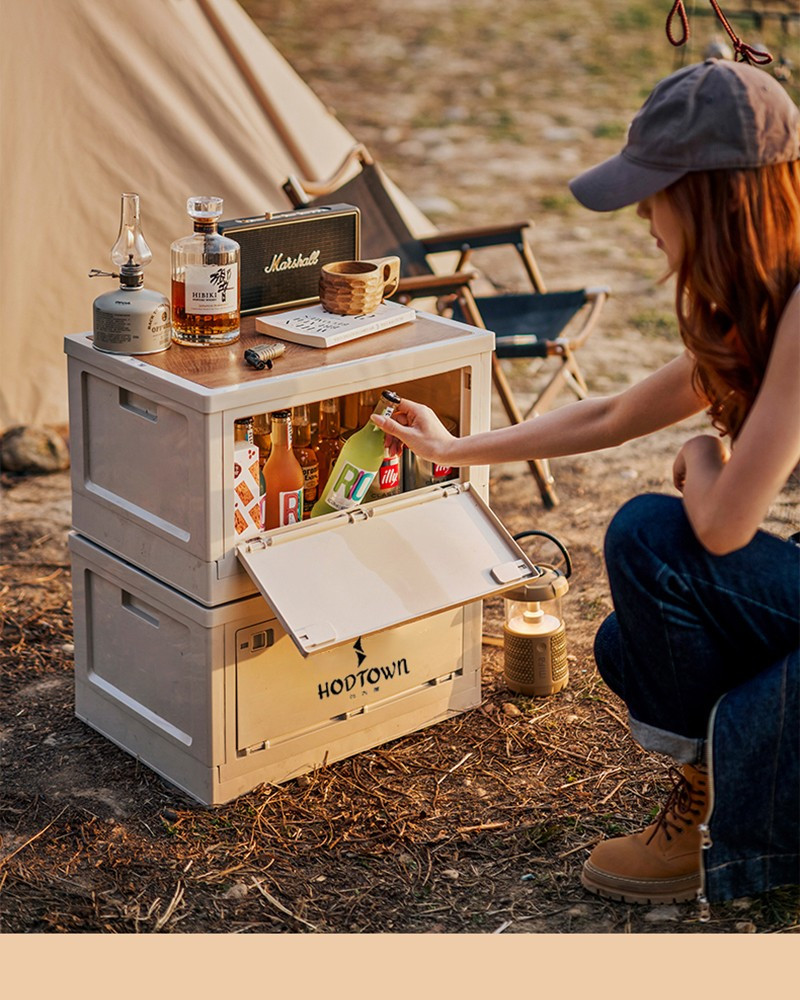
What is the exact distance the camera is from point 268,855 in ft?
9.57

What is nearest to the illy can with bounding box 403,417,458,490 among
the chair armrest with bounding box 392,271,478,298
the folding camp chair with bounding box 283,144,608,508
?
the folding camp chair with bounding box 283,144,608,508

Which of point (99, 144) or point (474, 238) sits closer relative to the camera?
point (99, 144)

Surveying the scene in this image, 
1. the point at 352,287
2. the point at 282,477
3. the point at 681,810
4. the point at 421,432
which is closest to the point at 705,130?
the point at 421,432

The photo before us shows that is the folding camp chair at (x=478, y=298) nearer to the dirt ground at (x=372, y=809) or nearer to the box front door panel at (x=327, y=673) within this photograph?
the dirt ground at (x=372, y=809)

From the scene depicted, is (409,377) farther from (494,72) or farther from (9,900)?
(494,72)

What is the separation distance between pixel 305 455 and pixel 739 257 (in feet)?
3.98

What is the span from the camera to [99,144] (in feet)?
15.2

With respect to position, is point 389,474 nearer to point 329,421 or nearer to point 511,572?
point 329,421

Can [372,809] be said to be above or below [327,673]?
below

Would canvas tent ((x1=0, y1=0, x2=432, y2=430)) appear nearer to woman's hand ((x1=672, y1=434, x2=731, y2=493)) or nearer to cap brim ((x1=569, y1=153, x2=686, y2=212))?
cap brim ((x1=569, y1=153, x2=686, y2=212))

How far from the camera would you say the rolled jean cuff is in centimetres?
258

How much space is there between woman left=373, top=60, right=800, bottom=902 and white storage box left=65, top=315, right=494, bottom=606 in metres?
0.51

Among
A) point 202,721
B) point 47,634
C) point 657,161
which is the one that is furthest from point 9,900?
point 657,161

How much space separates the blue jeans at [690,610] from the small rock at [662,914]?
1.12 ft
